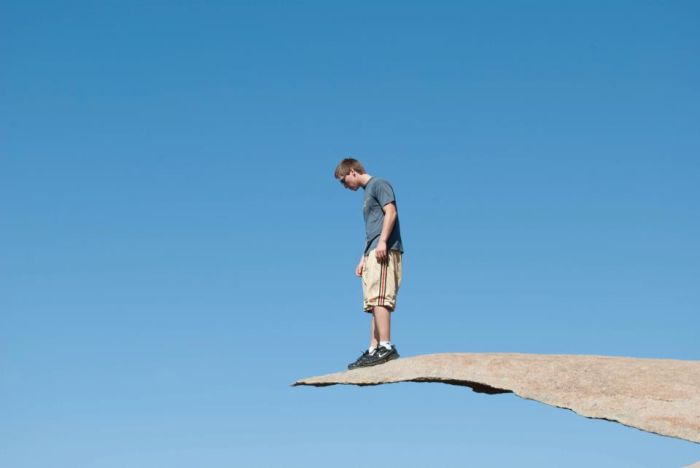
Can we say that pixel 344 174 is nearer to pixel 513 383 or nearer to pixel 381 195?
pixel 381 195

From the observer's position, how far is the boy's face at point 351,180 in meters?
10.5

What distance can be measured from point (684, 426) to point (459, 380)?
2183mm

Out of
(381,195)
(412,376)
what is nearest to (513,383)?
(412,376)

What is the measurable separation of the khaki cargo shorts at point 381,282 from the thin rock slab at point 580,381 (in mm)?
654

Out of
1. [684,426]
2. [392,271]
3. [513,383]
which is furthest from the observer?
[392,271]

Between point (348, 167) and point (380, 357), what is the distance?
2112 millimetres

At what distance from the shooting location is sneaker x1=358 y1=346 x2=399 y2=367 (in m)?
10.1

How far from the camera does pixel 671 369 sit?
10.1m

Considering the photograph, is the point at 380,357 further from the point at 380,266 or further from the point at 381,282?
the point at 380,266

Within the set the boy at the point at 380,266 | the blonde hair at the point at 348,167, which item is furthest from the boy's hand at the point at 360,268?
the blonde hair at the point at 348,167

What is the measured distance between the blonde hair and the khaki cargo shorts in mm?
934

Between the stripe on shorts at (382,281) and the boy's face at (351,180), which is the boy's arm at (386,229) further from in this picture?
the boy's face at (351,180)

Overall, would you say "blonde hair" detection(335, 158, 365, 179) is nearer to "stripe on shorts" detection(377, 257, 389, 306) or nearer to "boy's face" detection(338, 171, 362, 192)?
"boy's face" detection(338, 171, 362, 192)

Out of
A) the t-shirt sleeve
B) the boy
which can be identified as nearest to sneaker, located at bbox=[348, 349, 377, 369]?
the boy
